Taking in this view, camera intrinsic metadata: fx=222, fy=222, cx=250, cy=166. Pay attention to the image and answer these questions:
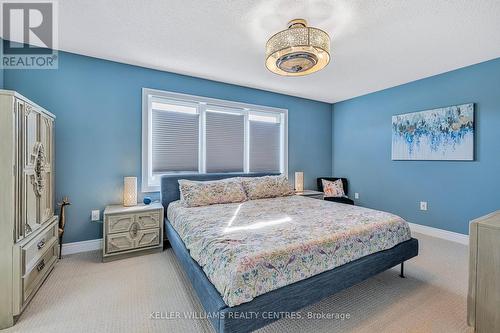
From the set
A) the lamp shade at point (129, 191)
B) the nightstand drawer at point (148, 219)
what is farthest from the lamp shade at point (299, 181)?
the lamp shade at point (129, 191)

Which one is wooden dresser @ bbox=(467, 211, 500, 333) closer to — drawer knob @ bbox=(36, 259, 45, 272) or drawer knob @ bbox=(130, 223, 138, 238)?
drawer knob @ bbox=(130, 223, 138, 238)

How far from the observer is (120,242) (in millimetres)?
2707

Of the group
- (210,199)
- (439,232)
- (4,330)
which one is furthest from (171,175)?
(439,232)

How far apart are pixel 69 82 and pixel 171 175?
1.72m

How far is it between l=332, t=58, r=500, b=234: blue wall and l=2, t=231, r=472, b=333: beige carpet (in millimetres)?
1092

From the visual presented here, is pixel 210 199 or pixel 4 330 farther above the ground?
pixel 210 199

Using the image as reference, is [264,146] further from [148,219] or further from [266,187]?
[148,219]

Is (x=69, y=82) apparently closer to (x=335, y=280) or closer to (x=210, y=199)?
(x=210, y=199)

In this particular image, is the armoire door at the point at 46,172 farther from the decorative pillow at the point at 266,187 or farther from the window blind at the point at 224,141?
the decorative pillow at the point at 266,187

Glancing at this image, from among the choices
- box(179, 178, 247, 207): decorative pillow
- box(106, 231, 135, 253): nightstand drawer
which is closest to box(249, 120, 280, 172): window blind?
box(179, 178, 247, 207): decorative pillow

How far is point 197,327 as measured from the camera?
1.63m

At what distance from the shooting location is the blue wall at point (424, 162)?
3010 mm

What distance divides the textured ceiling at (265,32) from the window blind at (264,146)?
1143 mm

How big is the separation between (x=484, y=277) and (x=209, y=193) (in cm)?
265
